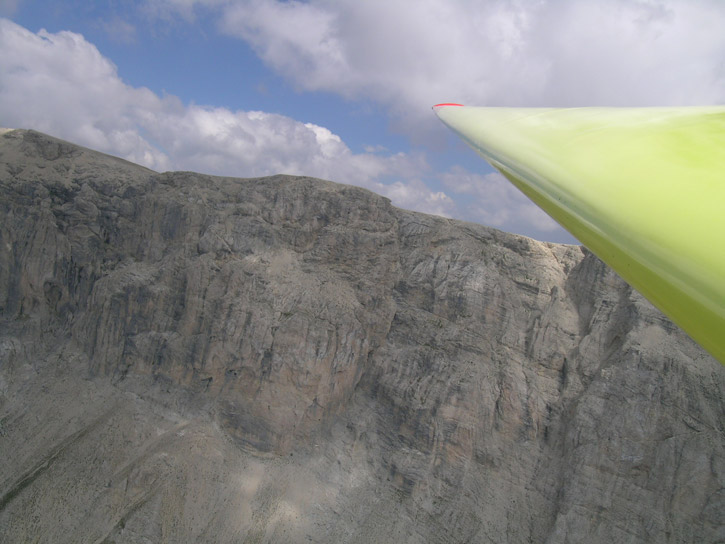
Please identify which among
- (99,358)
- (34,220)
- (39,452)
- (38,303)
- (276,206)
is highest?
(276,206)

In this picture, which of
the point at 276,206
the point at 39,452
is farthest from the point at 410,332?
the point at 39,452

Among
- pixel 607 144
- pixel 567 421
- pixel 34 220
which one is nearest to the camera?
pixel 607 144

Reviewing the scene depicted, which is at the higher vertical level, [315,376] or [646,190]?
[646,190]

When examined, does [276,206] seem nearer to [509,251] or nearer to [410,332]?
[410,332]

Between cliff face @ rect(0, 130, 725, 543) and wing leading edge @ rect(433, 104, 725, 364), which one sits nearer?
wing leading edge @ rect(433, 104, 725, 364)

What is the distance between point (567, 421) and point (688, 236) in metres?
26.5

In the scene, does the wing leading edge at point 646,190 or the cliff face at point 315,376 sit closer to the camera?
the wing leading edge at point 646,190

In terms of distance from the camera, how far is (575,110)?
228 centimetres

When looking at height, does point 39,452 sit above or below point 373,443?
below

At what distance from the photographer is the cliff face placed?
21500mm

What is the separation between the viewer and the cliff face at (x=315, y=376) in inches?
846

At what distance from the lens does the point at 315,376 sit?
27.2m

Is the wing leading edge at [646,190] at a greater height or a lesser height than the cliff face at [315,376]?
greater

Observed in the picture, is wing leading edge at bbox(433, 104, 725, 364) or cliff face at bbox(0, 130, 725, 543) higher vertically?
wing leading edge at bbox(433, 104, 725, 364)
